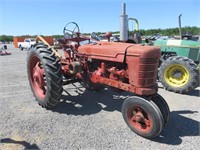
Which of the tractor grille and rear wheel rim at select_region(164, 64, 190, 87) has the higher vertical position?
the tractor grille

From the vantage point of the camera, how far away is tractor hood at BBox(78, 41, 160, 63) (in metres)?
3.04

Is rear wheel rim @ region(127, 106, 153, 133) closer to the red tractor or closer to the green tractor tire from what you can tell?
the red tractor

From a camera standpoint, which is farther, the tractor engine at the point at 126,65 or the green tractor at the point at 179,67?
the green tractor at the point at 179,67

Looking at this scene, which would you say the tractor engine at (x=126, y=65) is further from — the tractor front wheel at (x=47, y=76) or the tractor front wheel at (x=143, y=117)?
the tractor front wheel at (x=47, y=76)

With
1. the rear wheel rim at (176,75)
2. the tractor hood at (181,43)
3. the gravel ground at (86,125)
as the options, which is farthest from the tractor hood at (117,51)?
the tractor hood at (181,43)

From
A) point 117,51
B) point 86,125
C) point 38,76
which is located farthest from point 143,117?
point 38,76

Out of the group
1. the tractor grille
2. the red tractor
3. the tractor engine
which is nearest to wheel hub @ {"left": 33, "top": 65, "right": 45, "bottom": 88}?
the red tractor

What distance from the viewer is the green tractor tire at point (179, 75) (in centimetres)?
509

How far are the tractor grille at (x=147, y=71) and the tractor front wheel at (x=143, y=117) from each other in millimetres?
273

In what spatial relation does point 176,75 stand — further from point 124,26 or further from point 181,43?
point 124,26

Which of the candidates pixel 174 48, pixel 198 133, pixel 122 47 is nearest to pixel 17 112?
pixel 122 47

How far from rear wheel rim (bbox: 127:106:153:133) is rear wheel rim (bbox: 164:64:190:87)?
2.54 metres

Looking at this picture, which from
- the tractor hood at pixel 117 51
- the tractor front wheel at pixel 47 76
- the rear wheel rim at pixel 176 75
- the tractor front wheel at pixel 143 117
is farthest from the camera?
the rear wheel rim at pixel 176 75

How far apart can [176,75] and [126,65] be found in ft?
8.61
